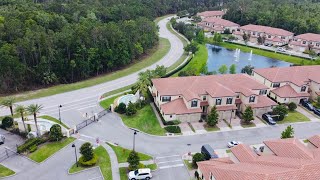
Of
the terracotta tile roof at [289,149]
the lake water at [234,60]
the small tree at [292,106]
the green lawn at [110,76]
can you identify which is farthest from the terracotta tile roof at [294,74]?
the green lawn at [110,76]

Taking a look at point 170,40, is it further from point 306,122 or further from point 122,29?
point 306,122

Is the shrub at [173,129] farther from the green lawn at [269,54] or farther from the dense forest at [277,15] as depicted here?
the dense forest at [277,15]

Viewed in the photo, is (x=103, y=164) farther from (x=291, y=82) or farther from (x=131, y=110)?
(x=291, y=82)

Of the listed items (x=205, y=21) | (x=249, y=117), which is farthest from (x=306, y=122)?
(x=205, y=21)

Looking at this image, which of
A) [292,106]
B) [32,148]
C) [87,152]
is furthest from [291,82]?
[32,148]

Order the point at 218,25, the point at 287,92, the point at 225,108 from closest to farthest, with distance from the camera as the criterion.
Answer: the point at 225,108 → the point at 287,92 → the point at 218,25

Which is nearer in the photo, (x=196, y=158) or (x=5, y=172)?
(x=5, y=172)

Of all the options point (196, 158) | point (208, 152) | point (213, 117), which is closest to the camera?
point (196, 158)

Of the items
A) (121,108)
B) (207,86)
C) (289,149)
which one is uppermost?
(207,86)

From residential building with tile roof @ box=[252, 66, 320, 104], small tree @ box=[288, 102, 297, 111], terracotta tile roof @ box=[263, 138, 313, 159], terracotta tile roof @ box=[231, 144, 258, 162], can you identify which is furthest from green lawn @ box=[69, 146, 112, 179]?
residential building with tile roof @ box=[252, 66, 320, 104]
